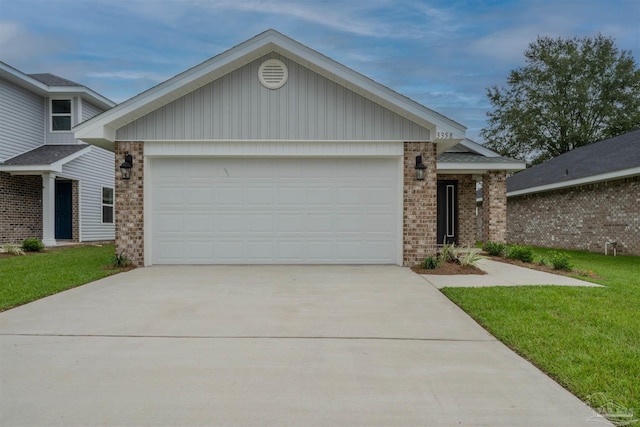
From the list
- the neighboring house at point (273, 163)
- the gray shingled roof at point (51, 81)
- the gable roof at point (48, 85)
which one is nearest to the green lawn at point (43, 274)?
the neighboring house at point (273, 163)

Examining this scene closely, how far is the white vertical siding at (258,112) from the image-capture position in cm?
925

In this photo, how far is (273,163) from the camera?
31.5 ft

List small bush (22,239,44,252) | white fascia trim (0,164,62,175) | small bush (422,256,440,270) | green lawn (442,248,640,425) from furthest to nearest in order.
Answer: white fascia trim (0,164,62,175) < small bush (22,239,44,252) < small bush (422,256,440,270) < green lawn (442,248,640,425)

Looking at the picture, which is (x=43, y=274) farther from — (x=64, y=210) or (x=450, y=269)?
(x=64, y=210)

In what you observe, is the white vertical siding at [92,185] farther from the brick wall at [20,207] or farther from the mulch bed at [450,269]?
the mulch bed at [450,269]

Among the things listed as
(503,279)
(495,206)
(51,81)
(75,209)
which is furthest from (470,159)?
(51,81)

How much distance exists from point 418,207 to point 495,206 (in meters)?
5.54

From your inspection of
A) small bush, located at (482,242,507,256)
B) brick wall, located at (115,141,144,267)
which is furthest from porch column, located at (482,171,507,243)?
brick wall, located at (115,141,144,267)

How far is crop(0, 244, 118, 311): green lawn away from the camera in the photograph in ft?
21.3

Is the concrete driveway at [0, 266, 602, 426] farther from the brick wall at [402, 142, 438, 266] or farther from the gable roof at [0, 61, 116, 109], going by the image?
the gable roof at [0, 61, 116, 109]

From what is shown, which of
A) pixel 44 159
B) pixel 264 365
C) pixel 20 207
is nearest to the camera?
pixel 264 365

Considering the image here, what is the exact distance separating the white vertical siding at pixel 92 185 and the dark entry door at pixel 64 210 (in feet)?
1.70

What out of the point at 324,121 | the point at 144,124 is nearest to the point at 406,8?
the point at 324,121

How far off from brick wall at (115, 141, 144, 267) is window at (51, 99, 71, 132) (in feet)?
30.5
